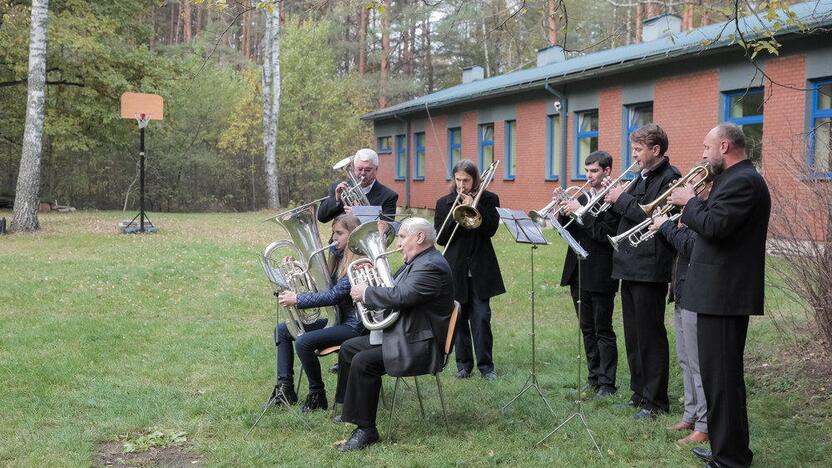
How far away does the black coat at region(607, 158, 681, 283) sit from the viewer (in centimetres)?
536

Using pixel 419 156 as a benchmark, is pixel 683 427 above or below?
below

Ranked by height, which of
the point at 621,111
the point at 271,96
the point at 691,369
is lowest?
the point at 691,369

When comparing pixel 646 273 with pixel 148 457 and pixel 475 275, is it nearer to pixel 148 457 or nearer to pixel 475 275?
pixel 475 275

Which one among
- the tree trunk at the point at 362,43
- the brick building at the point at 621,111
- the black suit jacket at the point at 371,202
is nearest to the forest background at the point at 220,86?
the tree trunk at the point at 362,43

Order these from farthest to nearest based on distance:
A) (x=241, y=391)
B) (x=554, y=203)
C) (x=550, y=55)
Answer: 1. (x=550, y=55)
2. (x=241, y=391)
3. (x=554, y=203)

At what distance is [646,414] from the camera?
5625 millimetres

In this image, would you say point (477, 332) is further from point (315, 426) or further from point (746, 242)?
point (746, 242)

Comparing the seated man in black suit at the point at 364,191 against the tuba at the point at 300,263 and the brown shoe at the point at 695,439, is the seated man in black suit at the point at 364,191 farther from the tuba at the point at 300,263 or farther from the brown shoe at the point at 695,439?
the brown shoe at the point at 695,439

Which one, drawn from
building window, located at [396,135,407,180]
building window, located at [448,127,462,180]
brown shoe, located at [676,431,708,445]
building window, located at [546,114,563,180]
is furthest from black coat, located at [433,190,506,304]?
building window, located at [396,135,407,180]

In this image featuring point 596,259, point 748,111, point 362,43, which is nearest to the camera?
point 596,259

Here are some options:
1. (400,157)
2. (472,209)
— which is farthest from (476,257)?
(400,157)

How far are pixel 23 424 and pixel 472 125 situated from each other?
21.0 m

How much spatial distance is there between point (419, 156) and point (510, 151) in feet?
20.1

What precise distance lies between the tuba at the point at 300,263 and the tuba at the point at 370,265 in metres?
0.45
